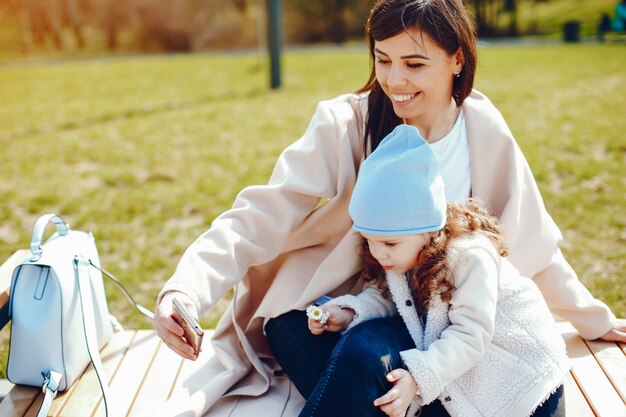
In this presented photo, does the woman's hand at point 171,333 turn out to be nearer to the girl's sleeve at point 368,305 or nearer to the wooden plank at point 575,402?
the girl's sleeve at point 368,305

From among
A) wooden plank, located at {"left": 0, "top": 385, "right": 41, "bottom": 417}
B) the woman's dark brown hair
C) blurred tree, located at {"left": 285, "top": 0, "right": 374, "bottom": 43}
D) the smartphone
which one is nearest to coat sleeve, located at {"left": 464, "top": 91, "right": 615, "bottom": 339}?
the woman's dark brown hair

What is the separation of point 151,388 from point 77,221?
8.93ft

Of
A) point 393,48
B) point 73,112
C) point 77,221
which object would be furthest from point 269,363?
point 73,112

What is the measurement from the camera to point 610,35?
457 inches

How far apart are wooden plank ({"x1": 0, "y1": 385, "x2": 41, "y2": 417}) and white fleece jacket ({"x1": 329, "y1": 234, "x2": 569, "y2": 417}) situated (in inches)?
51.6

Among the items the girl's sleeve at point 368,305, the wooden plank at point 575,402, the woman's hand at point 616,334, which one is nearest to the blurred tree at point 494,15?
the woman's hand at point 616,334

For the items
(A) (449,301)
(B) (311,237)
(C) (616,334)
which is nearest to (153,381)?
(B) (311,237)

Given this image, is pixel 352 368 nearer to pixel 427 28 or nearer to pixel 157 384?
pixel 157 384

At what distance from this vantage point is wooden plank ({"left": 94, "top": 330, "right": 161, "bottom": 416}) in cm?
234

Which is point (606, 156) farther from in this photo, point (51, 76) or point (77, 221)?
point (51, 76)

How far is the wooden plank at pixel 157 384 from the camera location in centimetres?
232

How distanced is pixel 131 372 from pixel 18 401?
40cm

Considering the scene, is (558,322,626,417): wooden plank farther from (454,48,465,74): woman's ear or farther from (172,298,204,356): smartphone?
(172,298,204,356): smartphone

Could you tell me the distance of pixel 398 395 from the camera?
1.80 metres
